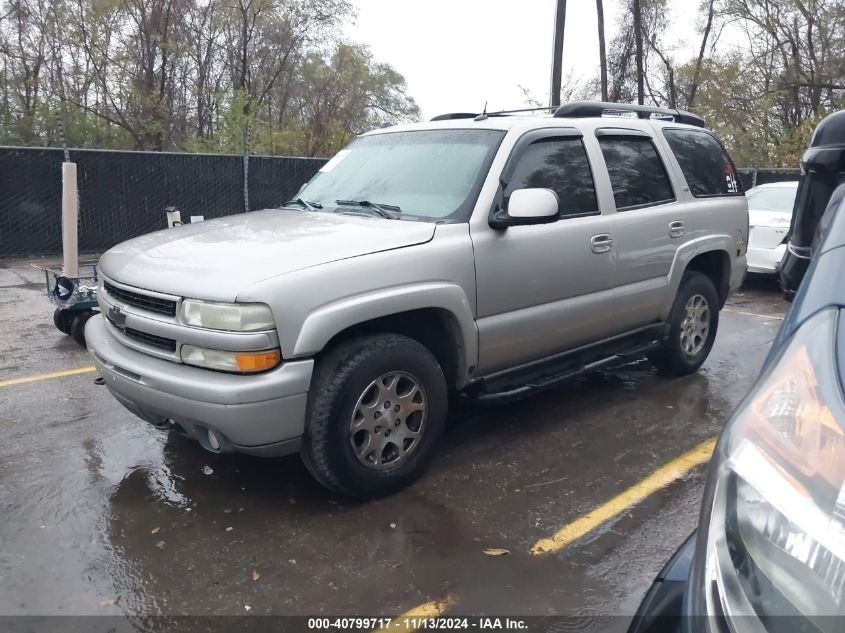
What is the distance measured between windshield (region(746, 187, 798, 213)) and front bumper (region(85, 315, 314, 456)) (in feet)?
29.4

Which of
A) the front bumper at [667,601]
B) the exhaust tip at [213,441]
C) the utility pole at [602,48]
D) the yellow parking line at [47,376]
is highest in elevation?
the utility pole at [602,48]

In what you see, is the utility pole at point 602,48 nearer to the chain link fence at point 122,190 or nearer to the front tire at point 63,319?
the chain link fence at point 122,190

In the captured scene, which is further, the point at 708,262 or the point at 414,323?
the point at 708,262

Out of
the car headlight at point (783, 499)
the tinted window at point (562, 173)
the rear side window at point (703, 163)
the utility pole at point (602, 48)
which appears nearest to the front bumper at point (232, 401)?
the tinted window at point (562, 173)

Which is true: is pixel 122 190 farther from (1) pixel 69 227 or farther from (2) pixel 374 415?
(2) pixel 374 415

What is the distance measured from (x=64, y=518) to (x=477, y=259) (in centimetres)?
243

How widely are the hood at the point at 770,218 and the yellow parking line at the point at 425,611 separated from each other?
8.61 metres

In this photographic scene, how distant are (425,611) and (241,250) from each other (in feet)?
6.12

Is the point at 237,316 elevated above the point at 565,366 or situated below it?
above

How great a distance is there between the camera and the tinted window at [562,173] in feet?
13.9

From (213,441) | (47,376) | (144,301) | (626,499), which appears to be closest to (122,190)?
(47,376)

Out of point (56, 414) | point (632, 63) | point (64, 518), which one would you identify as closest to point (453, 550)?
point (64, 518)

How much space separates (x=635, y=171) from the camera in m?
5.00

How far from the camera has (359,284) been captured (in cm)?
333
